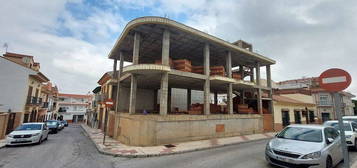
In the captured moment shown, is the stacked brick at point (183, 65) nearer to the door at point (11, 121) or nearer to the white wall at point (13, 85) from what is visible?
the door at point (11, 121)

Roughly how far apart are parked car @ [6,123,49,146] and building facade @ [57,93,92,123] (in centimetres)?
4258

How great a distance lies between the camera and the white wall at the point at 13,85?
16.5m

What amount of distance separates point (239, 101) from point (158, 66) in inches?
589

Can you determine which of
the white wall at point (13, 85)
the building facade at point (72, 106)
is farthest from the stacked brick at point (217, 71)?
the building facade at point (72, 106)

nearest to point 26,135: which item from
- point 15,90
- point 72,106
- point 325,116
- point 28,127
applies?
point 28,127

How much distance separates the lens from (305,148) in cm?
526

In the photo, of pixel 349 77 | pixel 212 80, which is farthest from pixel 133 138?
pixel 349 77

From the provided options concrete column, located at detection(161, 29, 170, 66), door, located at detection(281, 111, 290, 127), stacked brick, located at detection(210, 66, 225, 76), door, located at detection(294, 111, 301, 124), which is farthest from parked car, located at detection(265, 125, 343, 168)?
door, located at detection(294, 111, 301, 124)

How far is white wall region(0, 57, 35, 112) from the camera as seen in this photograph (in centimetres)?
1655

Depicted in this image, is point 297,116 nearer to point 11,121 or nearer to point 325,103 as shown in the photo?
point 325,103

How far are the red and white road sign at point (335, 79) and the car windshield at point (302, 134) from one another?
343 cm

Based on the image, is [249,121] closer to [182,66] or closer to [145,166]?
[182,66]

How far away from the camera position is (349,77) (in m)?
3.22

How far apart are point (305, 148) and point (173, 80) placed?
10.4m
